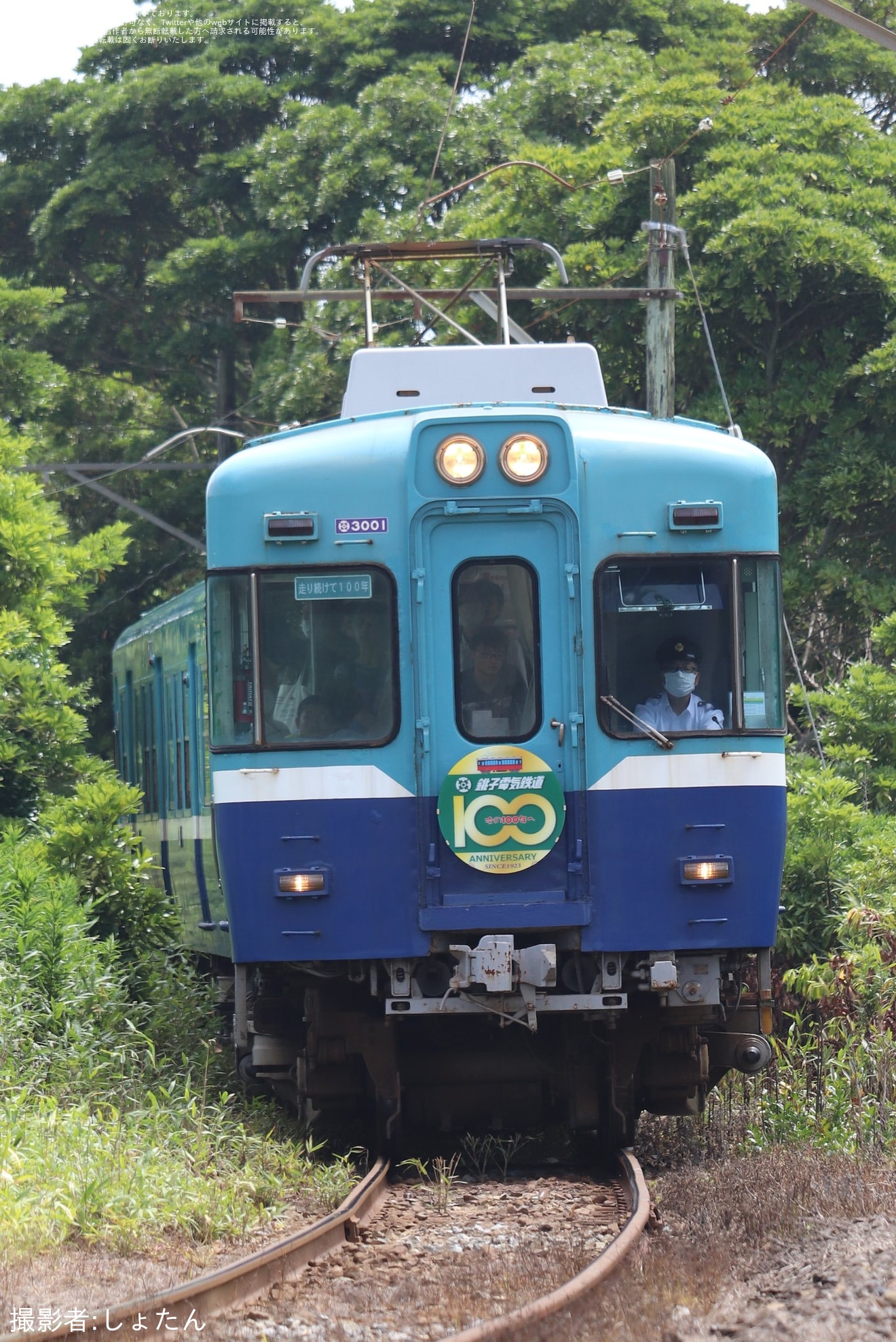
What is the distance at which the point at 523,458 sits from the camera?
8117 mm

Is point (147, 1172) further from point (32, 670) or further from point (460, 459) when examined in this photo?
point (32, 670)

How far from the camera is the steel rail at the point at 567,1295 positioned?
523 centimetres

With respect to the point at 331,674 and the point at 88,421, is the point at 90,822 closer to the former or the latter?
the point at 331,674

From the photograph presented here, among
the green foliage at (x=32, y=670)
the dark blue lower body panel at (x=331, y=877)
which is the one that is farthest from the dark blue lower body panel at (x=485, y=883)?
the green foliage at (x=32, y=670)

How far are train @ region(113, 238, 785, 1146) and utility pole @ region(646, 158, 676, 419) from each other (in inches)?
251

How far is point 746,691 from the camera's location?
807 cm

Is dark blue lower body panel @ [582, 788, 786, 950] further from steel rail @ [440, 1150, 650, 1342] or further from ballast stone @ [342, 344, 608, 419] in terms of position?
ballast stone @ [342, 344, 608, 419]

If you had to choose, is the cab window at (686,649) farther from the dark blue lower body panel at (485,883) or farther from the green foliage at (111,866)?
the green foliage at (111,866)

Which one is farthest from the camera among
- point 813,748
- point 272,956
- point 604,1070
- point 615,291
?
point 813,748

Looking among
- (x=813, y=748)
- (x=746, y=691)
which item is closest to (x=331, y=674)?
(x=746, y=691)

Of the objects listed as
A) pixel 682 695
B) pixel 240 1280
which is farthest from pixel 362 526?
pixel 240 1280

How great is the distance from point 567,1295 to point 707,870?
8.87 ft

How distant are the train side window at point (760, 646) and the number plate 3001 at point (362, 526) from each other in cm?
164

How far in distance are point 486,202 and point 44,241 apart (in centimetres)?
830
